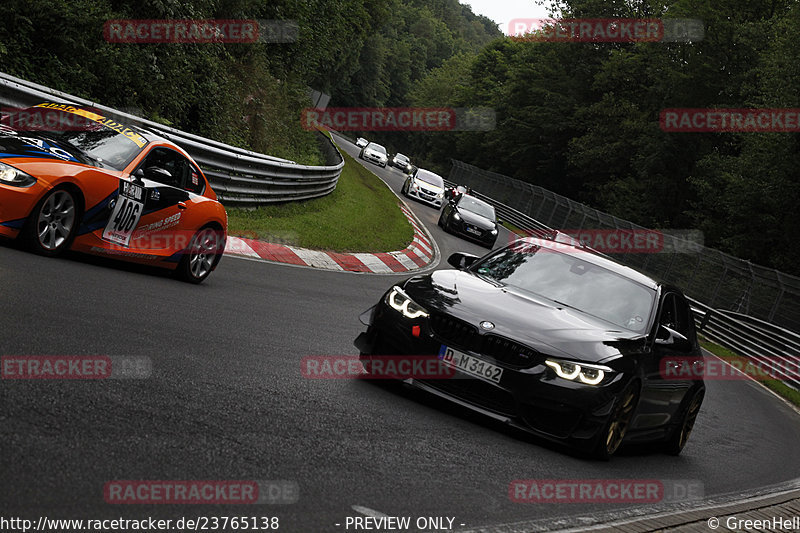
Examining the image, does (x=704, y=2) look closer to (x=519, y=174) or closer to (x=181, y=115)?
(x=519, y=174)

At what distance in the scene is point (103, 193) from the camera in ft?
31.1

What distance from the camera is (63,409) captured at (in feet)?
16.2

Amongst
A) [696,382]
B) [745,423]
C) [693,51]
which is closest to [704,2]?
[693,51]

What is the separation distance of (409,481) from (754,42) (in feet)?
160

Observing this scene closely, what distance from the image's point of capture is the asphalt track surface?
4.33 meters

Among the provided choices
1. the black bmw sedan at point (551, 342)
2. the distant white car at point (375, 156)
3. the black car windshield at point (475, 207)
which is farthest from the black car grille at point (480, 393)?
the distant white car at point (375, 156)

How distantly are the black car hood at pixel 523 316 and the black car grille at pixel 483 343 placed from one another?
0.05 metres

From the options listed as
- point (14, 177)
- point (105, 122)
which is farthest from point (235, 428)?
point (105, 122)

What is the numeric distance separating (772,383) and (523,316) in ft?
47.3

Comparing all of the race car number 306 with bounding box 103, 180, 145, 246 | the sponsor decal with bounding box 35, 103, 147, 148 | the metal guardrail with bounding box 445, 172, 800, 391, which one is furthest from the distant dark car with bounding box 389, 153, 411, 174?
the race car number 306 with bounding box 103, 180, 145, 246

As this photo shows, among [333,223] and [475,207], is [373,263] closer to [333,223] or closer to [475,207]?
[333,223]

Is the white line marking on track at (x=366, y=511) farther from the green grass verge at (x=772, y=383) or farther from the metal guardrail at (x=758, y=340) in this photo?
the metal guardrail at (x=758, y=340)

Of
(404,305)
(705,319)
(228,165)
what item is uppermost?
(228,165)

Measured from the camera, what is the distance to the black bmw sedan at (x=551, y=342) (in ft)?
22.5
